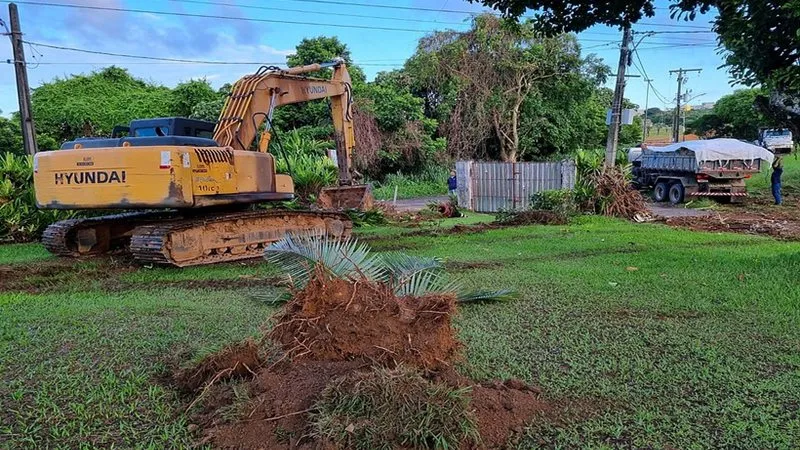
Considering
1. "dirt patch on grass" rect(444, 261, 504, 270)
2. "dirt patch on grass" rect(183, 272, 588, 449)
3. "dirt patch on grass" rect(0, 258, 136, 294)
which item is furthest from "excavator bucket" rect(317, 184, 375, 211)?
"dirt patch on grass" rect(183, 272, 588, 449)

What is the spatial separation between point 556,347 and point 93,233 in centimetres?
866

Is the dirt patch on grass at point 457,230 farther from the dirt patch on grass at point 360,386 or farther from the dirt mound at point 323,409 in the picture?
the dirt mound at point 323,409

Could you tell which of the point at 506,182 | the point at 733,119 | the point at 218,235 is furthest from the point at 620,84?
the point at 733,119

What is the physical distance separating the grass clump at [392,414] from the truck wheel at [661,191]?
73.7 feet

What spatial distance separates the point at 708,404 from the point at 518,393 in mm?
1158

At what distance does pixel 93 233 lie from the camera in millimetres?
10555

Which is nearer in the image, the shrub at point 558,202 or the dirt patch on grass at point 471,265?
the dirt patch on grass at point 471,265

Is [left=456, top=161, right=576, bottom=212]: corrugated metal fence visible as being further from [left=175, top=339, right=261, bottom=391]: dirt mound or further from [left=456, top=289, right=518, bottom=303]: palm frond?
[left=175, top=339, right=261, bottom=391]: dirt mound

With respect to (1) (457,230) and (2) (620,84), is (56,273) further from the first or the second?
(2) (620,84)

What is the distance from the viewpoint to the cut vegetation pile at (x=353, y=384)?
2998 mm

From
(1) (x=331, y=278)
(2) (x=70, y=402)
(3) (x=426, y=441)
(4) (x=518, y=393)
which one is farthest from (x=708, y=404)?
(2) (x=70, y=402)

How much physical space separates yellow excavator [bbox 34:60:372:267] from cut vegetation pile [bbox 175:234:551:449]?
15.1 ft

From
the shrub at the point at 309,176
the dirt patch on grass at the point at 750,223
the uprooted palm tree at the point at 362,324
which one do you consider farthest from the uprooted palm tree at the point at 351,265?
the dirt patch on grass at the point at 750,223

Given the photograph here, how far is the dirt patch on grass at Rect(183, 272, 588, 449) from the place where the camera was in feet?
9.84
